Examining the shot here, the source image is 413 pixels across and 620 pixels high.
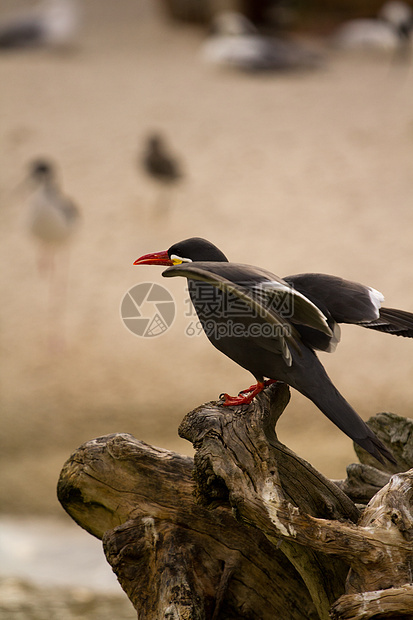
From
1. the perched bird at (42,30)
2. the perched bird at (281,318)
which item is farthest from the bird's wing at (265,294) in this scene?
the perched bird at (42,30)

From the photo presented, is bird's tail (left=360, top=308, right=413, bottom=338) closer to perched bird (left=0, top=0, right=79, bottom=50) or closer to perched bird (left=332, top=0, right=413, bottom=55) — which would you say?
perched bird (left=332, top=0, right=413, bottom=55)

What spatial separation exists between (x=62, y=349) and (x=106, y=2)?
772 cm

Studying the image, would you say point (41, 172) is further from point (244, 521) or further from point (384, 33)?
point (384, 33)

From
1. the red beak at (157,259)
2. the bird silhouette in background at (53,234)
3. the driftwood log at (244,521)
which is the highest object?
the bird silhouette in background at (53,234)

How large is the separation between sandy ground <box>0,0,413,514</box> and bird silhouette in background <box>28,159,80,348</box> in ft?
0.15

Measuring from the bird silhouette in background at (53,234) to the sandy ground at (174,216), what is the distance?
0.05 meters

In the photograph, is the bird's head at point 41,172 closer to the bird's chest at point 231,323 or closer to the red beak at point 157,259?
the red beak at point 157,259

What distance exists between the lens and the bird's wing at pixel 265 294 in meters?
1.59

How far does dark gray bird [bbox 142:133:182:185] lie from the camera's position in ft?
20.6

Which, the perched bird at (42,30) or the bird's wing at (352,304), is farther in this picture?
the perched bird at (42,30)

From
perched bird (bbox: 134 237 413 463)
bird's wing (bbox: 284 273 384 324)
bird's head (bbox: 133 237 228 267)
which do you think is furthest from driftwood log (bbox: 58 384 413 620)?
bird's head (bbox: 133 237 228 267)

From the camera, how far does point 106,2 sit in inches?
436

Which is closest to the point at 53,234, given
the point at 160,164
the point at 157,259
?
the point at 160,164

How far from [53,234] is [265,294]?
3910 mm
